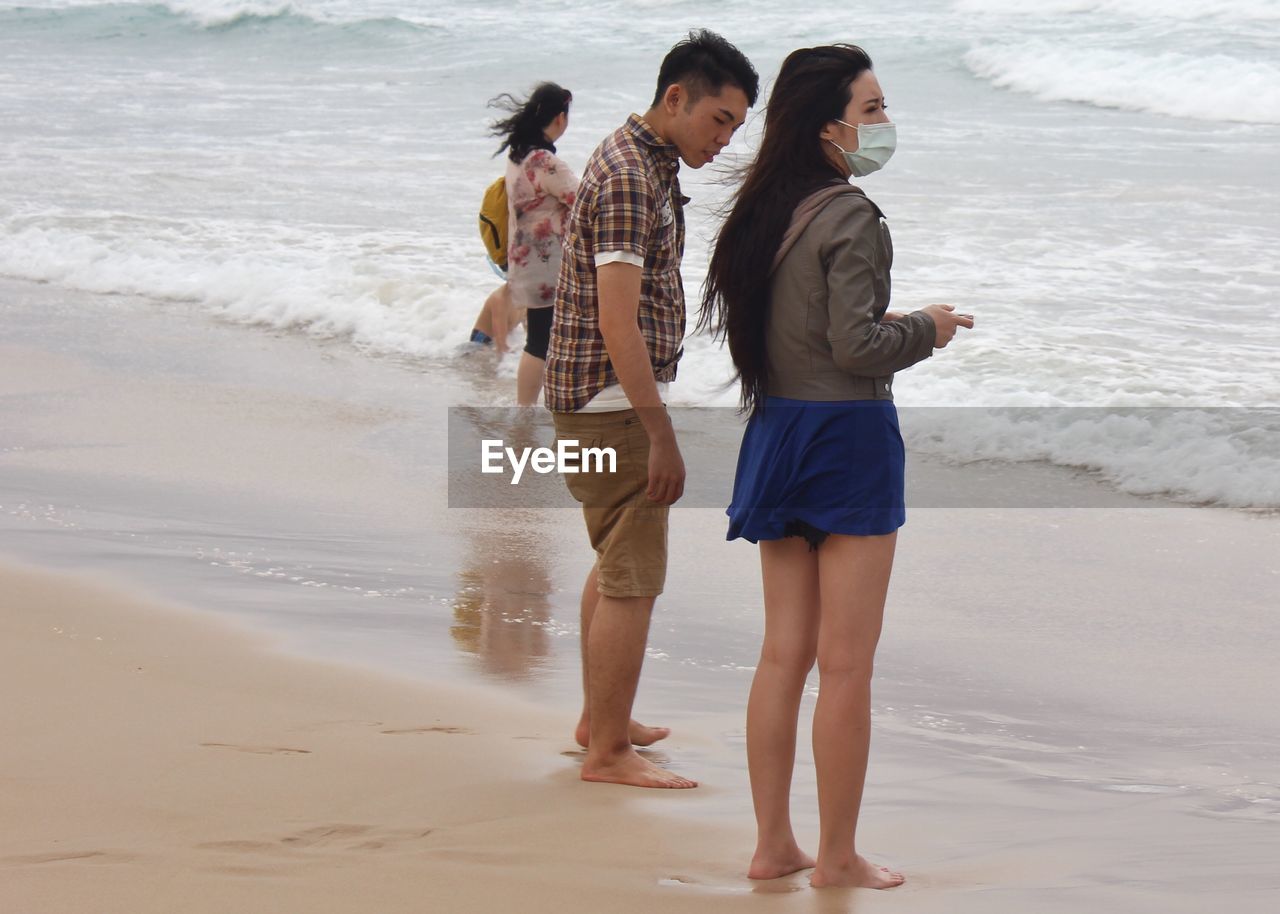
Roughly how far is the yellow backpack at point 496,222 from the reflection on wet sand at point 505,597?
1467 mm

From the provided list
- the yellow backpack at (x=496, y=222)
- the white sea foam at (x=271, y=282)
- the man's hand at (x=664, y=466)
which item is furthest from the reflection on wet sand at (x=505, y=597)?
the white sea foam at (x=271, y=282)

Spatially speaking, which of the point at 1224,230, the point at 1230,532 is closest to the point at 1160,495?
the point at 1230,532

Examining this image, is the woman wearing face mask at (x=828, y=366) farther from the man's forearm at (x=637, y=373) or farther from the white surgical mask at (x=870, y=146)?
the man's forearm at (x=637, y=373)

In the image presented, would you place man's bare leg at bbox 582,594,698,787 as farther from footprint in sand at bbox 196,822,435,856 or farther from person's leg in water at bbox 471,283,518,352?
person's leg in water at bbox 471,283,518,352

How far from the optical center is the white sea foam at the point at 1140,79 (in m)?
20.5

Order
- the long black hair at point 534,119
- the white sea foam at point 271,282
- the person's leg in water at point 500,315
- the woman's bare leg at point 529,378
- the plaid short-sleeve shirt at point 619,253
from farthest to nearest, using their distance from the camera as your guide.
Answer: the white sea foam at point 271,282, the person's leg in water at point 500,315, the woman's bare leg at point 529,378, the long black hair at point 534,119, the plaid short-sleeve shirt at point 619,253

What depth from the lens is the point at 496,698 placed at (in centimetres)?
402

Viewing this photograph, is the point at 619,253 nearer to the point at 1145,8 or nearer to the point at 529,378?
the point at 529,378

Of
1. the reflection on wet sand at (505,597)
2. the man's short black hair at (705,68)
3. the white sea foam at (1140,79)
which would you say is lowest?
the reflection on wet sand at (505,597)

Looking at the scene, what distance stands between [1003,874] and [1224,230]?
1058cm

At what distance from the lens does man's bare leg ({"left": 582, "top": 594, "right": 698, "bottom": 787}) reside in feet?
11.2

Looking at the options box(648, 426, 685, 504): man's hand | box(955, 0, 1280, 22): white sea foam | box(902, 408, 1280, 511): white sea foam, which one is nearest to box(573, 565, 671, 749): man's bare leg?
box(648, 426, 685, 504): man's hand

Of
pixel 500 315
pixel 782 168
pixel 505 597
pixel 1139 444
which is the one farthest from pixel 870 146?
pixel 500 315

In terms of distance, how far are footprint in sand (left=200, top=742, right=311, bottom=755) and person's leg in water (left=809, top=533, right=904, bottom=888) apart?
1277mm
